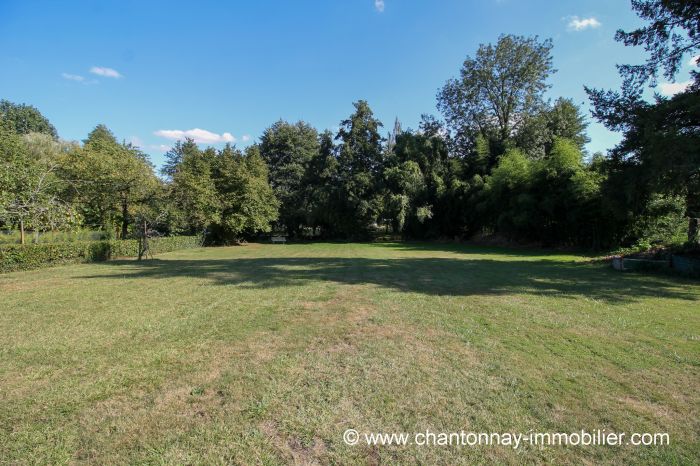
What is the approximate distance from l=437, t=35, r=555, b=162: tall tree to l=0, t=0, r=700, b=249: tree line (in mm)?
113

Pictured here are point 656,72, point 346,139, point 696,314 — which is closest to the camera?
point 696,314

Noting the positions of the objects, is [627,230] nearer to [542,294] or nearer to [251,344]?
[542,294]

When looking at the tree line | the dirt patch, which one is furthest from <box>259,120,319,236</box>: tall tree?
the dirt patch

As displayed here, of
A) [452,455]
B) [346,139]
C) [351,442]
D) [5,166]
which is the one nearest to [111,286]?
[5,166]

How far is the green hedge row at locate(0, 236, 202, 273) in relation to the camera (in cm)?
1238

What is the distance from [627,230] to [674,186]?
9.35 meters

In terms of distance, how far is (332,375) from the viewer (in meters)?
3.58

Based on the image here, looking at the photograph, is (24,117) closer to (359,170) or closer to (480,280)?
(359,170)

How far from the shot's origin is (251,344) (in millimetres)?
4520

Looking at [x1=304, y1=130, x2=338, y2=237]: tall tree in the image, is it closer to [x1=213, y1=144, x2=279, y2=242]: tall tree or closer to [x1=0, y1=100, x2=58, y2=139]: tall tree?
[x1=213, y1=144, x2=279, y2=242]: tall tree

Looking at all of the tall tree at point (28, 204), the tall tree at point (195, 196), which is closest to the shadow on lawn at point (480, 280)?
the tall tree at point (28, 204)

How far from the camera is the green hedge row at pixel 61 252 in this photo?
1238 cm

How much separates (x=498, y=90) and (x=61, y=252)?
113 feet

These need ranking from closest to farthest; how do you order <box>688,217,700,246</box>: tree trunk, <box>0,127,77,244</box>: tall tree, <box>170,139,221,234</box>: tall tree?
<box>0,127,77,244</box>: tall tree → <box>688,217,700,246</box>: tree trunk → <box>170,139,221,234</box>: tall tree
